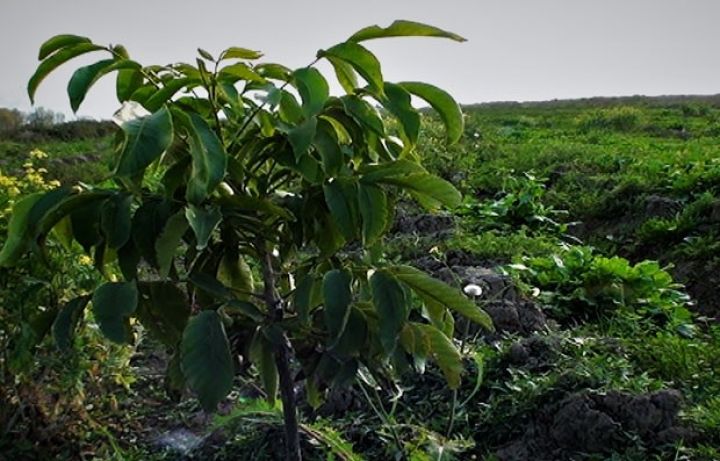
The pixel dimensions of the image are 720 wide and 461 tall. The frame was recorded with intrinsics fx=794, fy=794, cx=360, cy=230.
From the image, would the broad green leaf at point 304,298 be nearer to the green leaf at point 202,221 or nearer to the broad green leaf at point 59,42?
the green leaf at point 202,221

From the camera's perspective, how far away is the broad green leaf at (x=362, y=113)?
→ 60.2 inches

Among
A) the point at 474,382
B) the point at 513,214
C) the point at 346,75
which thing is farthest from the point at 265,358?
the point at 513,214

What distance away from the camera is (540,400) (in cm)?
272

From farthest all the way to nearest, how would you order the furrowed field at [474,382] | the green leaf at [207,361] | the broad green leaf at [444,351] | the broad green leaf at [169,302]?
1. the furrowed field at [474,382]
2. the broad green leaf at [444,351]
3. the broad green leaf at [169,302]
4. the green leaf at [207,361]

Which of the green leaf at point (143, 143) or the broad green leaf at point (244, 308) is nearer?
the green leaf at point (143, 143)

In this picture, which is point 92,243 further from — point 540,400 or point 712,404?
point 712,404

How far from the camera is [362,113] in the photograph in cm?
153

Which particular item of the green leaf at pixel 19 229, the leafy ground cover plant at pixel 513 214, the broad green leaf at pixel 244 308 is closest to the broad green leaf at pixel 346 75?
the broad green leaf at pixel 244 308

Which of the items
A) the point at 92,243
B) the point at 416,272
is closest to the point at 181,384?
the point at 92,243

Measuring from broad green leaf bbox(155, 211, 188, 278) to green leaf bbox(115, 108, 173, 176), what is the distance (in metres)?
0.17

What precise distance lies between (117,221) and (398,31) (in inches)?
25.1

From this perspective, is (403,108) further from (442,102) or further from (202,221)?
(202,221)

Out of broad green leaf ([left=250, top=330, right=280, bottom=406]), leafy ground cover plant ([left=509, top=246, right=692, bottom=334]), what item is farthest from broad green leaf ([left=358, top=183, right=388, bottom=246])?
leafy ground cover plant ([left=509, top=246, right=692, bottom=334])

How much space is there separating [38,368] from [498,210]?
13.3 feet
